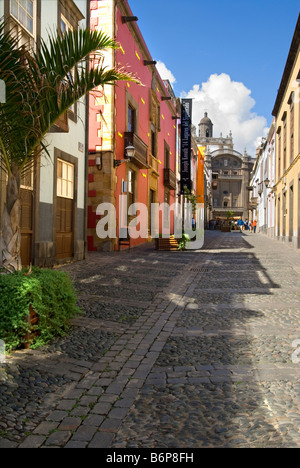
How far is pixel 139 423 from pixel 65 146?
27.3 feet

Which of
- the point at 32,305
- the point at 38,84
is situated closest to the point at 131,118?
the point at 38,84

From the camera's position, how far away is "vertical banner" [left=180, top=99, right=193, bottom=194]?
2775 cm

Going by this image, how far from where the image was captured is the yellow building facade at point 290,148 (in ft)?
56.3

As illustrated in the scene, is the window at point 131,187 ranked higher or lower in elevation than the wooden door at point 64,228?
higher

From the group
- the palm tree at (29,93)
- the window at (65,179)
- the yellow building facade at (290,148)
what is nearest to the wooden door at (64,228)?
the window at (65,179)

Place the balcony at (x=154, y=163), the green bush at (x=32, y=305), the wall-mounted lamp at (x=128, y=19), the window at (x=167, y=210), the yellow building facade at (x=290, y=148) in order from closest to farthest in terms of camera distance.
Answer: the green bush at (x=32, y=305) < the wall-mounted lamp at (x=128, y=19) < the yellow building facade at (x=290, y=148) < the balcony at (x=154, y=163) < the window at (x=167, y=210)

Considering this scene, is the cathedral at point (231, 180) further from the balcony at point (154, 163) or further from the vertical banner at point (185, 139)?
the balcony at point (154, 163)

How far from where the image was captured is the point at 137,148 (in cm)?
1570

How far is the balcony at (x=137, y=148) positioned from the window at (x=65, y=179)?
5046mm

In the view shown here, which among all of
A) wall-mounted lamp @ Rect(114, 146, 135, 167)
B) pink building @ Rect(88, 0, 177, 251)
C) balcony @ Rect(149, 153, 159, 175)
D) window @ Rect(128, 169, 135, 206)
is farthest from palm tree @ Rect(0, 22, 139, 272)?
balcony @ Rect(149, 153, 159, 175)

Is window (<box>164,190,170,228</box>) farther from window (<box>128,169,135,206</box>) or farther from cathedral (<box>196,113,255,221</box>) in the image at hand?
cathedral (<box>196,113,255,221</box>)

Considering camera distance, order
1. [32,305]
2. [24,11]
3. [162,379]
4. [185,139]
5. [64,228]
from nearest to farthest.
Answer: [162,379]
[32,305]
[24,11]
[64,228]
[185,139]

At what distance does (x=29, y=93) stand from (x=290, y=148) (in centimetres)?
1842

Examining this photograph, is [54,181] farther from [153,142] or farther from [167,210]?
[167,210]
